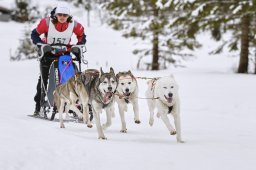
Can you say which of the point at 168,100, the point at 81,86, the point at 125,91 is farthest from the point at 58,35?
the point at 168,100

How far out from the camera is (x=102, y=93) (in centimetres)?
575

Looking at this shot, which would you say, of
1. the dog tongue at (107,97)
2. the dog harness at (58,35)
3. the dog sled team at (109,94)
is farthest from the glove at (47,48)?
the dog tongue at (107,97)

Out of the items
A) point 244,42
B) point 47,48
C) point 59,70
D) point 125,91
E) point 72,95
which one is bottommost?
point 72,95

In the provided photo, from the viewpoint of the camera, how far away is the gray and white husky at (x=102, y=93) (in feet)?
18.6

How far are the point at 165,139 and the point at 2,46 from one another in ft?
74.1

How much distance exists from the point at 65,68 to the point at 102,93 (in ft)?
4.99

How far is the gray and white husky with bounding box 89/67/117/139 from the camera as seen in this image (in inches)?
223

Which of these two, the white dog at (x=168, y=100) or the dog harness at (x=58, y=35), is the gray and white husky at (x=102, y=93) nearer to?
the white dog at (x=168, y=100)

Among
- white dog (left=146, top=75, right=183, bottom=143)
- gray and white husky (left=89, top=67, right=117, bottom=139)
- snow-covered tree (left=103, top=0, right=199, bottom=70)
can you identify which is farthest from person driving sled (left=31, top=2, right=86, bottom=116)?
snow-covered tree (left=103, top=0, right=199, bottom=70)

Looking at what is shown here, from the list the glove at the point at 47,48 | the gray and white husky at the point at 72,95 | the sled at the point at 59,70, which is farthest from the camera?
the sled at the point at 59,70

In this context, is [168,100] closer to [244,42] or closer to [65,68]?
[65,68]

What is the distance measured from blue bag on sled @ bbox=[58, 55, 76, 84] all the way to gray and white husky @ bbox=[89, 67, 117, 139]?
1.12 metres

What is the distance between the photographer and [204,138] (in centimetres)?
631

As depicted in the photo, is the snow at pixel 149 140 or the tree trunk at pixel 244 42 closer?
the snow at pixel 149 140
